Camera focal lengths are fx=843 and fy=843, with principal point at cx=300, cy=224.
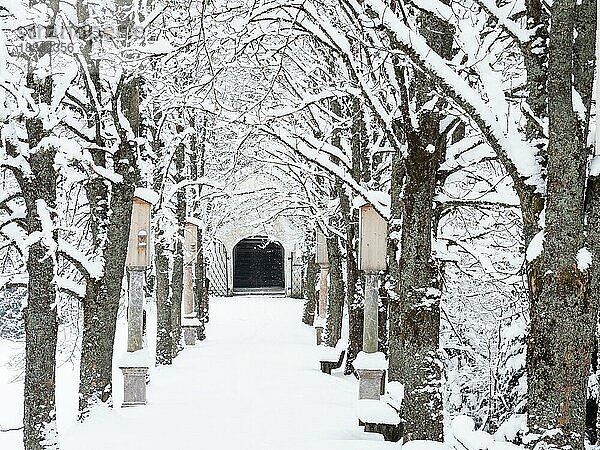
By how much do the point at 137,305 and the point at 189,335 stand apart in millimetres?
10262

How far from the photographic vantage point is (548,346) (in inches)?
171

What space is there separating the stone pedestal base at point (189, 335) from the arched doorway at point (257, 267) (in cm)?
2234

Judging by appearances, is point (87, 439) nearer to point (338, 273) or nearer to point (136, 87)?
point (136, 87)

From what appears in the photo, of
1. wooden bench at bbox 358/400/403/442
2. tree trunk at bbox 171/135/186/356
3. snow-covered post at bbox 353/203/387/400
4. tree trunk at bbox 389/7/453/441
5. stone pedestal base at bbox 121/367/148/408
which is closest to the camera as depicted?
tree trunk at bbox 389/7/453/441

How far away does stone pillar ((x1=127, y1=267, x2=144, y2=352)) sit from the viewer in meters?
12.5

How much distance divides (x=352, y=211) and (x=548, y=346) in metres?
11.1

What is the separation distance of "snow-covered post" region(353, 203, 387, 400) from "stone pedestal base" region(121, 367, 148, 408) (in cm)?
341

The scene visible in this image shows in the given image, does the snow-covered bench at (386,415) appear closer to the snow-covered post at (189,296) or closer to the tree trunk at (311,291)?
the snow-covered post at (189,296)

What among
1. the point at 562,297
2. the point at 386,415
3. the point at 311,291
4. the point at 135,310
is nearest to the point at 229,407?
the point at 135,310

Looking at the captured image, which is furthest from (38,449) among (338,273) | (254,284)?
(254,284)

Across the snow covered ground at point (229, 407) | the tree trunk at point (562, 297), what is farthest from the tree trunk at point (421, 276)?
the tree trunk at point (562, 297)

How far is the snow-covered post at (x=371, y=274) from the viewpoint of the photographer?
10.4 metres

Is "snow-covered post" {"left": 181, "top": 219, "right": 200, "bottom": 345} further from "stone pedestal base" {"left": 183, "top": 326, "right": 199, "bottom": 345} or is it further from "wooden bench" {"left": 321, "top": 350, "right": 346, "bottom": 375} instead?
"wooden bench" {"left": 321, "top": 350, "right": 346, "bottom": 375}

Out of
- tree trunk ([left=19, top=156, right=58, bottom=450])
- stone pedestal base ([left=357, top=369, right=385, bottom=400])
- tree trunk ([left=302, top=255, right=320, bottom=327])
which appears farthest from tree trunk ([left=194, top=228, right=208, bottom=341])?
tree trunk ([left=19, top=156, right=58, bottom=450])
